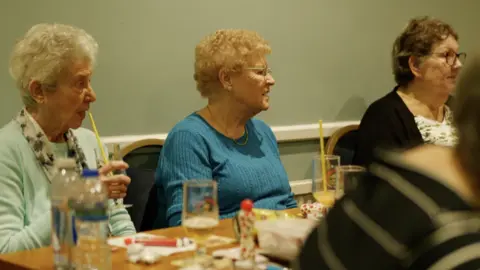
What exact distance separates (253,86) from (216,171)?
15.8 inches

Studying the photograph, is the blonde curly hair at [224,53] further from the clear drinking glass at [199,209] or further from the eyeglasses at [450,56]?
the clear drinking glass at [199,209]

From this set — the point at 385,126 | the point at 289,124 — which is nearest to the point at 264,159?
the point at 385,126


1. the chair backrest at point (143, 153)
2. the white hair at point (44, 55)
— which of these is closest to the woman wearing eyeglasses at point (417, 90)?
the chair backrest at point (143, 153)

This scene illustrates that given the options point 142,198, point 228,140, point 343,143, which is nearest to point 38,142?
point 142,198

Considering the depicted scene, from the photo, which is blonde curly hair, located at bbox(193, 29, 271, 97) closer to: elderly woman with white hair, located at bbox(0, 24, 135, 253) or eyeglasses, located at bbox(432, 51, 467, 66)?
elderly woman with white hair, located at bbox(0, 24, 135, 253)

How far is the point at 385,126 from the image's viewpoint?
2.93 metres

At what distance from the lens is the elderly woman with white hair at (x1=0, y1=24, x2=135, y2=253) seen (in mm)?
1943

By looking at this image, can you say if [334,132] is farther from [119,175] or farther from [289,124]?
[119,175]

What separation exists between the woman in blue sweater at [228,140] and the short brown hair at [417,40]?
2.42 feet

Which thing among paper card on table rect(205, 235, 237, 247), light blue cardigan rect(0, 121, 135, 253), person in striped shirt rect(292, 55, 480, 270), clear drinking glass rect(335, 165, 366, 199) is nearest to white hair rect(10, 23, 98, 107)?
light blue cardigan rect(0, 121, 135, 253)

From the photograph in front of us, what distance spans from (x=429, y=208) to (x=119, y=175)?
4.02ft

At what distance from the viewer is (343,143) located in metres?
3.51

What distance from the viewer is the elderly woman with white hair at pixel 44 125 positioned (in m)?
1.94

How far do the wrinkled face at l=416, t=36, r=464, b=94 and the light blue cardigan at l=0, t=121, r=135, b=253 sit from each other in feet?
5.51
